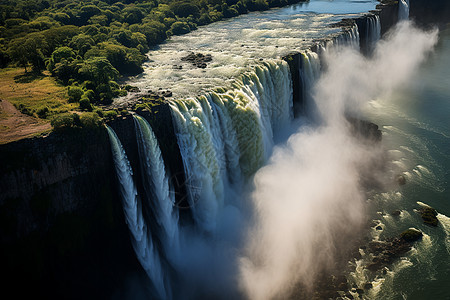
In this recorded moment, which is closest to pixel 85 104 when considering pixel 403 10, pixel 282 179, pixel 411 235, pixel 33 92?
pixel 33 92

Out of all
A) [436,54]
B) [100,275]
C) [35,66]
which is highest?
[35,66]

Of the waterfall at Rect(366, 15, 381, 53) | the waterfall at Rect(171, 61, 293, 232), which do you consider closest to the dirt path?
the waterfall at Rect(171, 61, 293, 232)

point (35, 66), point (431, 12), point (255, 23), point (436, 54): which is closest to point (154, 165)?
point (35, 66)

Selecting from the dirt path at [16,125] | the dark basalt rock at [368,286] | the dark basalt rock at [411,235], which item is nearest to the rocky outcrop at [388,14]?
the dark basalt rock at [411,235]

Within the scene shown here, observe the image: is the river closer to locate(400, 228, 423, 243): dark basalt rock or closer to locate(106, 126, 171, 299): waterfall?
locate(106, 126, 171, 299): waterfall

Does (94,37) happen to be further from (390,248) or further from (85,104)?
(390,248)

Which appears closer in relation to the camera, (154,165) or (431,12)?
(154,165)

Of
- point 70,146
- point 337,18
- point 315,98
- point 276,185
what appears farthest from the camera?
point 337,18

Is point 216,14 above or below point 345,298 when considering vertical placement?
above

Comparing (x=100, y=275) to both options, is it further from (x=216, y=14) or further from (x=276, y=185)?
(x=216, y=14)
